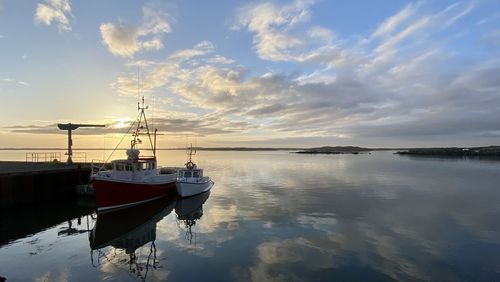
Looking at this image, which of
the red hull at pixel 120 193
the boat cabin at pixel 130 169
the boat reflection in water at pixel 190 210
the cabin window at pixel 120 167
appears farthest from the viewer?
the cabin window at pixel 120 167

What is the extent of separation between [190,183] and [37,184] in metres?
13.7

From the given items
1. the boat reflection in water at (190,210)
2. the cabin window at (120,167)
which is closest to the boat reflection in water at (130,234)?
the boat reflection in water at (190,210)

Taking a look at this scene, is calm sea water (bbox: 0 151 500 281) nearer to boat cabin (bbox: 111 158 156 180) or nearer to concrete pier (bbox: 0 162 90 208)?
concrete pier (bbox: 0 162 90 208)

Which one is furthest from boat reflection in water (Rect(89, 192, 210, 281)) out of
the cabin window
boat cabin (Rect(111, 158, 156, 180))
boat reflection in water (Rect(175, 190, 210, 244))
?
the cabin window

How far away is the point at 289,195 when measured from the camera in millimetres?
38281

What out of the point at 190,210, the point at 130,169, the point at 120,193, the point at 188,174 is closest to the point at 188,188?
the point at 188,174

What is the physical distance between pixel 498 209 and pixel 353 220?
45.8ft

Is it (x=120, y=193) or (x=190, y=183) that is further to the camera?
(x=190, y=183)

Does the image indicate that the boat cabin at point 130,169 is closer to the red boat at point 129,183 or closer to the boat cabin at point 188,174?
the red boat at point 129,183

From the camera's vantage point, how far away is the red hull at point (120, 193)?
28.1 meters

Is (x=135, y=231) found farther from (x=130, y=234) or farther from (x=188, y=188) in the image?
(x=188, y=188)

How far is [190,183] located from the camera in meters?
36.3

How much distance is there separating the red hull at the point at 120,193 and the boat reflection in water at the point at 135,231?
1.74 ft

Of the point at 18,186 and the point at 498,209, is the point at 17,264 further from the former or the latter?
the point at 498,209
